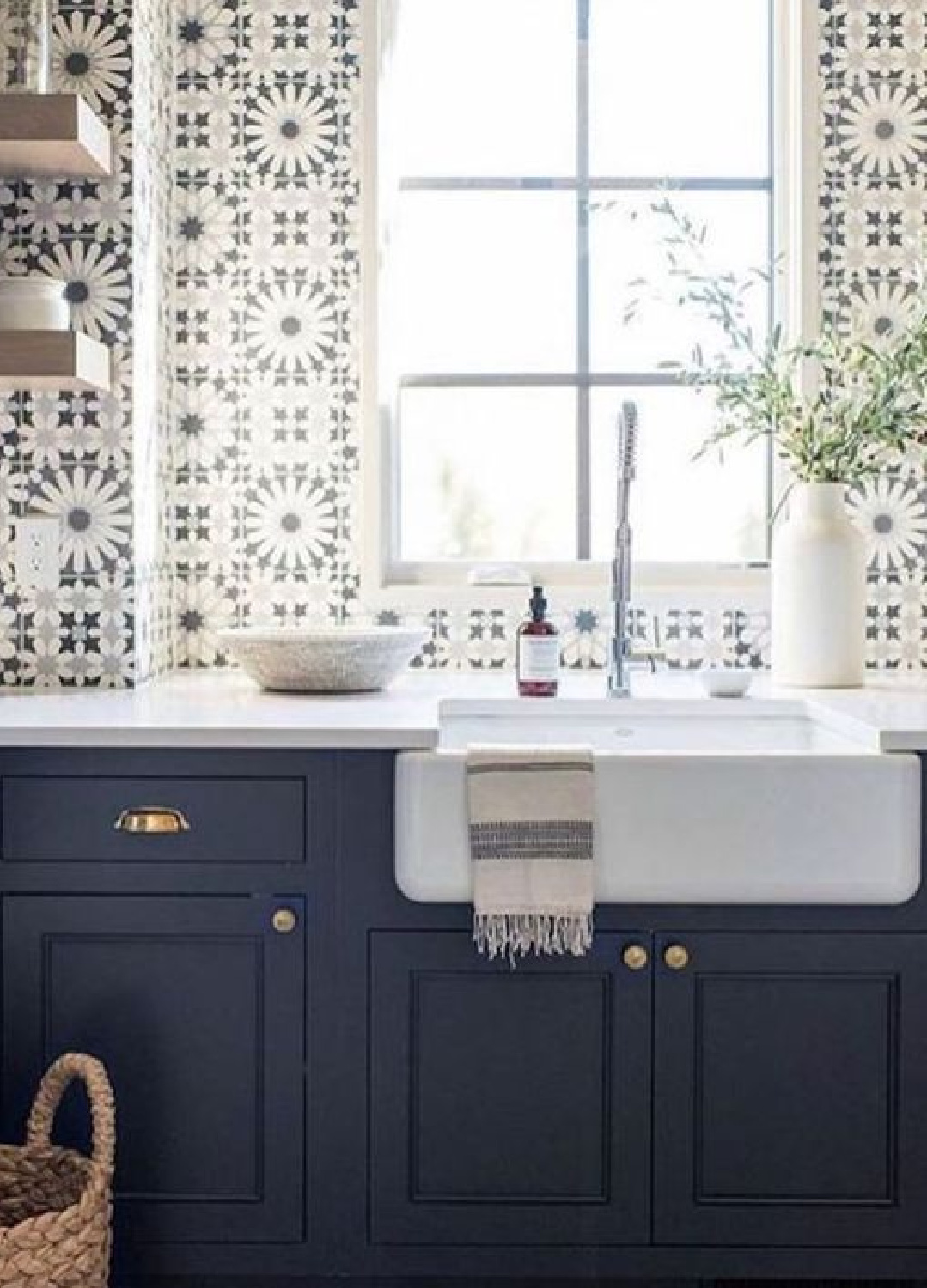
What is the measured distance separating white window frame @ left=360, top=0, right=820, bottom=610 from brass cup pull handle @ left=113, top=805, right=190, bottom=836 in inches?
35.3

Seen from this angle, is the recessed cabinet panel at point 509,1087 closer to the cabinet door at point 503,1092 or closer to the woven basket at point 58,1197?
the cabinet door at point 503,1092

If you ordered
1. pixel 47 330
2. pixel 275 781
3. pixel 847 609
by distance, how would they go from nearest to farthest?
pixel 275 781 → pixel 47 330 → pixel 847 609

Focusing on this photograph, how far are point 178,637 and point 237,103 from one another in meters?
0.94

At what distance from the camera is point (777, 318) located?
323cm

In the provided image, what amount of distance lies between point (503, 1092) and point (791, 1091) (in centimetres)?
38

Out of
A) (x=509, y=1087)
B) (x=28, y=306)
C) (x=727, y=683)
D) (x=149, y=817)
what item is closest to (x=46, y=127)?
(x=28, y=306)

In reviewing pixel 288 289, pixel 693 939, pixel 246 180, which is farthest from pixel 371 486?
pixel 693 939

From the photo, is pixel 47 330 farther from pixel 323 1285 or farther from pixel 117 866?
pixel 323 1285

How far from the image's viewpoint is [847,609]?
2908mm

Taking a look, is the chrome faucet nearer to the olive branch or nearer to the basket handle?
the olive branch

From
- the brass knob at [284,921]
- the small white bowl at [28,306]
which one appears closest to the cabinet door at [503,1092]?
the brass knob at [284,921]

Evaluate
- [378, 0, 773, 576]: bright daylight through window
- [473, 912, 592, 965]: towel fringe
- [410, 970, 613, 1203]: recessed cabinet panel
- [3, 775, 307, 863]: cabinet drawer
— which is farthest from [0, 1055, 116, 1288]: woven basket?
[378, 0, 773, 576]: bright daylight through window

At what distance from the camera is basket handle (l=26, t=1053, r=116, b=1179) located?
227 centimetres

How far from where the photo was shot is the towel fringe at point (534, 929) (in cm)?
234
